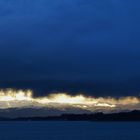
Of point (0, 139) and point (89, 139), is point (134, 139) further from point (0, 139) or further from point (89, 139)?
point (0, 139)

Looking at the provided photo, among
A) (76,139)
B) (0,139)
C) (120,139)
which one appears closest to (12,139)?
(0,139)

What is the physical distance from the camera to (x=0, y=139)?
176 metres

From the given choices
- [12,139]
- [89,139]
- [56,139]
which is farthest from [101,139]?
[12,139]

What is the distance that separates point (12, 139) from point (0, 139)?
3.97 m

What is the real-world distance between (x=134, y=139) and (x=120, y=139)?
473cm

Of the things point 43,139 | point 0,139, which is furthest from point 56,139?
point 0,139

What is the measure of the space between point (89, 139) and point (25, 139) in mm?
21301

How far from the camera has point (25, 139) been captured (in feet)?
595

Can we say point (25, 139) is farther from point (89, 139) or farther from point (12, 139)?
point (89, 139)

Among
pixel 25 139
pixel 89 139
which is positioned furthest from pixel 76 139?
pixel 25 139

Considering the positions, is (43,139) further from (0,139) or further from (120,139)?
(120,139)

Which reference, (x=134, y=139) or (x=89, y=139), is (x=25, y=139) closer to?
(x=89, y=139)

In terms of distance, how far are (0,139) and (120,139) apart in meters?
38.5

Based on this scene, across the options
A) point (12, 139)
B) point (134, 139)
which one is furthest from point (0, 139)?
point (134, 139)
